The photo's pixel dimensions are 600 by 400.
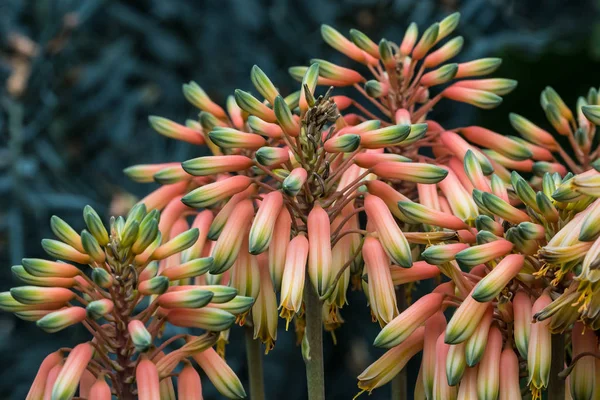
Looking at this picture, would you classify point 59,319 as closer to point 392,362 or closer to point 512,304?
point 392,362

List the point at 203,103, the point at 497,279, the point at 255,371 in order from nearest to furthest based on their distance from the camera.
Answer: the point at 497,279 → the point at 255,371 → the point at 203,103

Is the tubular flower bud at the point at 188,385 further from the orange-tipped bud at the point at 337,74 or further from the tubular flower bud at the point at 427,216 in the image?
the orange-tipped bud at the point at 337,74

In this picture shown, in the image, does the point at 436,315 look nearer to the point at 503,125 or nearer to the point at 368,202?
the point at 368,202

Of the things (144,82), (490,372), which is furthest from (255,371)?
(144,82)

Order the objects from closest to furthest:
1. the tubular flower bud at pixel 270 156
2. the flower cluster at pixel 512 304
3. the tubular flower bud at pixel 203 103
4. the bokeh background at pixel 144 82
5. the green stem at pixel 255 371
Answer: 1. the flower cluster at pixel 512 304
2. the tubular flower bud at pixel 270 156
3. the green stem at pixel 255 371
4. the tubular flower bud at pixel 203 103
5. the bokeh background at pixel 144 82

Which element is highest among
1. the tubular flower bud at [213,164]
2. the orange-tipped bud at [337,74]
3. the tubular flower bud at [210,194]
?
the orange-tipped bud at [337,74]

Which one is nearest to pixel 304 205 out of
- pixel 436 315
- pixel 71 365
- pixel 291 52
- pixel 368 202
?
pixel 368 202

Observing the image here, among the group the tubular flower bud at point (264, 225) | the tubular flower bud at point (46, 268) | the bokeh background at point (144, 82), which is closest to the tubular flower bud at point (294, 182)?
the tubular flower bud at point (264, 225)
